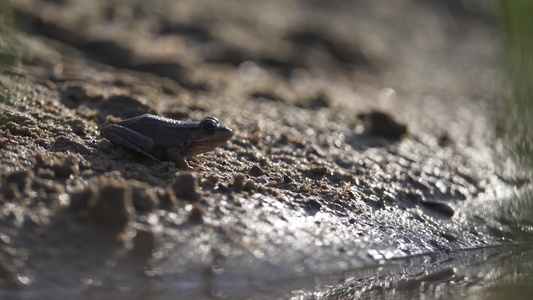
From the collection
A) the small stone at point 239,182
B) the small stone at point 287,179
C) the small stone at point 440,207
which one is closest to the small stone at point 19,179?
the small stone at point 239,182

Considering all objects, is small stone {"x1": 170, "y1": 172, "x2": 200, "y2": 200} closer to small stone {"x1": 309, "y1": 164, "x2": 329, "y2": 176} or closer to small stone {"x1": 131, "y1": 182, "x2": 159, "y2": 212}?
small stone {"x1": 131, "y1": 182, "x2": 159, "y2": 212}

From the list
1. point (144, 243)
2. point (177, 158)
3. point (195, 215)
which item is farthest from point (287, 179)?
point (144, 243)

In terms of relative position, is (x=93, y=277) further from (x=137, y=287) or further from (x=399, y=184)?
(x=399, y=184)

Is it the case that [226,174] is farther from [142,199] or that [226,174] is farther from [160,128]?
[142,199]

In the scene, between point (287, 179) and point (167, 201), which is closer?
point (167, 201)

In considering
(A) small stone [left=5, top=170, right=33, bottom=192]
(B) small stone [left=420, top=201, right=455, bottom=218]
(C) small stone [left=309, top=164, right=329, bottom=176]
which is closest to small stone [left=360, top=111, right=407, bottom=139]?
(B) small stone [left=420, top=201, right=455, bottom=218]

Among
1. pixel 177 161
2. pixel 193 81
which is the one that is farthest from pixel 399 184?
pixel 193 81
